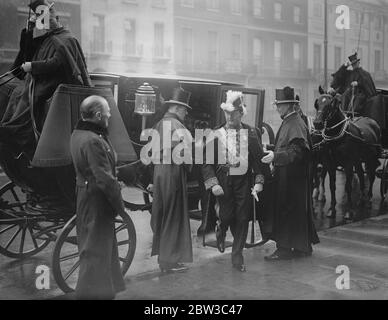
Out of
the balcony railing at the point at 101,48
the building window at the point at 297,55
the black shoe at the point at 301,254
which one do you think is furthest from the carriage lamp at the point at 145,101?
the building window at the point at 297,55

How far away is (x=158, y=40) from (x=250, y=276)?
24.6 feet

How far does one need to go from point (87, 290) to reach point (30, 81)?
2219mm

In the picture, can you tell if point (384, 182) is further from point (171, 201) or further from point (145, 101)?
point (171, 201)

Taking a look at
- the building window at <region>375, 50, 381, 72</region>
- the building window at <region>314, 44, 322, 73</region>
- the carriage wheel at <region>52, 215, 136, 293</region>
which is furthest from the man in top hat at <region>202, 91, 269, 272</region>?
the building window at <region>375, 50, 381, 72</region>

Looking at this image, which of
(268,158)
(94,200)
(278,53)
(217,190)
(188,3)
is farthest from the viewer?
(278,53)

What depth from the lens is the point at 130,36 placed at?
1185 centimetres

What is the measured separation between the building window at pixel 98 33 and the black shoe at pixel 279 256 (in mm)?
7137

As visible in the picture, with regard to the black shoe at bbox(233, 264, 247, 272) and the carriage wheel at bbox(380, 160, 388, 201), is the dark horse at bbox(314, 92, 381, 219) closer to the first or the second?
the carriage wheel at bbox(380, 160, 388, 201)

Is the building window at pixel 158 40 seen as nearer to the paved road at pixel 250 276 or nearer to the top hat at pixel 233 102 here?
the paved road at pixel 250 276

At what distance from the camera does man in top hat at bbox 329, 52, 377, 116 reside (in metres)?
9.74

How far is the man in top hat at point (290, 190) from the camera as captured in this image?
616cm

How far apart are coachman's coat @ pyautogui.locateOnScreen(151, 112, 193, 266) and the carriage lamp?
586mm

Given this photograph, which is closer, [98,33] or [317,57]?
[317,57]

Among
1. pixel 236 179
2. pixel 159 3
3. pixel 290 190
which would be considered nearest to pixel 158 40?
pixel 159 3
